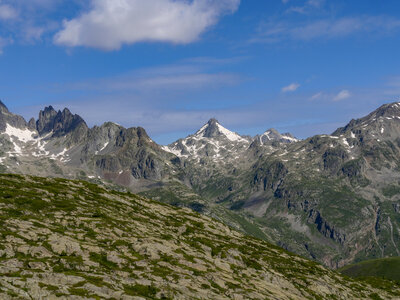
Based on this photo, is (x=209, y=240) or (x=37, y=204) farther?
→ (x=209, y=240)

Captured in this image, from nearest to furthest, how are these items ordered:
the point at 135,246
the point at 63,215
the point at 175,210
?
the point at 135,246 < the point at 63,215 < the point at 175,210

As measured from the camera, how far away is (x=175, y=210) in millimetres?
196125

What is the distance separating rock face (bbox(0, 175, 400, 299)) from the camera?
81.6 m

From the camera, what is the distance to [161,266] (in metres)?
104

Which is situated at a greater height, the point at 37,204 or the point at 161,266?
the point at 37,204

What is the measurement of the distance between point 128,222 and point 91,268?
48.9m

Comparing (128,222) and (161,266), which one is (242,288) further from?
(128,222)

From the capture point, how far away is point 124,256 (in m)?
104

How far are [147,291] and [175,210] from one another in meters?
111

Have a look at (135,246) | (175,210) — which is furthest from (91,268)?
(175,210)

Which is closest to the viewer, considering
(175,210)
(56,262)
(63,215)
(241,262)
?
(56,262)

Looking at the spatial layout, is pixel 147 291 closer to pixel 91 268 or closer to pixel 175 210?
pixel 91 268

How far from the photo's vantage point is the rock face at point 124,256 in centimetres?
8162

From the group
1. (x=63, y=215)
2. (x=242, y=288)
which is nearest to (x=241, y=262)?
(x=242, y=288)
